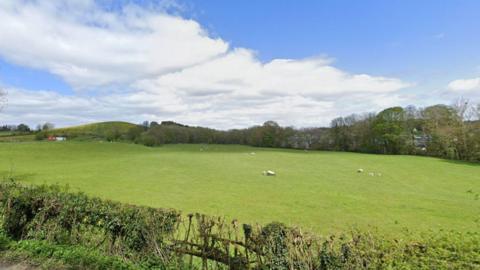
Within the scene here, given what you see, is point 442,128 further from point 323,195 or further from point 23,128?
point 23,128

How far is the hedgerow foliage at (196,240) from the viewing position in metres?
3.89

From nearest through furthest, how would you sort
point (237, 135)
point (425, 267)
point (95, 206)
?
point (425, 267), point (95, 206), point (237, 135)

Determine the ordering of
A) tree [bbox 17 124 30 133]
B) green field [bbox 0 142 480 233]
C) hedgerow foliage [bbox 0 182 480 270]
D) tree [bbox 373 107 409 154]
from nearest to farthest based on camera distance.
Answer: hedgerow foliage [bbox 0 182 480 270] < green field [bbox 0 142 480 233] < tree [bbox 373 107 409 154] < tree [bbox 17 124 30 133]

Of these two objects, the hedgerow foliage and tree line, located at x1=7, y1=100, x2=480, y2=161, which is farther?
tree line, located at x1=7, y1=100, x2=480, y2=161

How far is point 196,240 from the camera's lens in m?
4.96

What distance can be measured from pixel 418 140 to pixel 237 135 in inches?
2026

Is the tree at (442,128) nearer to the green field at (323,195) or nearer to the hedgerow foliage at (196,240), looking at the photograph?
the green field at (323,195)

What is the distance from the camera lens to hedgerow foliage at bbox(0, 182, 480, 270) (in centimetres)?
389

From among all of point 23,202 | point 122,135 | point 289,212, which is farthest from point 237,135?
point 23,202

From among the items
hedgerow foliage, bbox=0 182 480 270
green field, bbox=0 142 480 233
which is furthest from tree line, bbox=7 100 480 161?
hedgerow foliage, bbox=0 182 480 270

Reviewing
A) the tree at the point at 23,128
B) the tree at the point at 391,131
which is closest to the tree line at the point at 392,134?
the tree at the point at 391,131

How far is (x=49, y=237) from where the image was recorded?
5902mm

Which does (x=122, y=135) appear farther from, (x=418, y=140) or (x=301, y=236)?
(x=301, y=236)

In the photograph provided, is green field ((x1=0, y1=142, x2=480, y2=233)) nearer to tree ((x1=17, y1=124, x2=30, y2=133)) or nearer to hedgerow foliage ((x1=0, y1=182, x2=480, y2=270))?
hedgerow foliage ((x1=0, y1=182, x2=480, y2=270))
